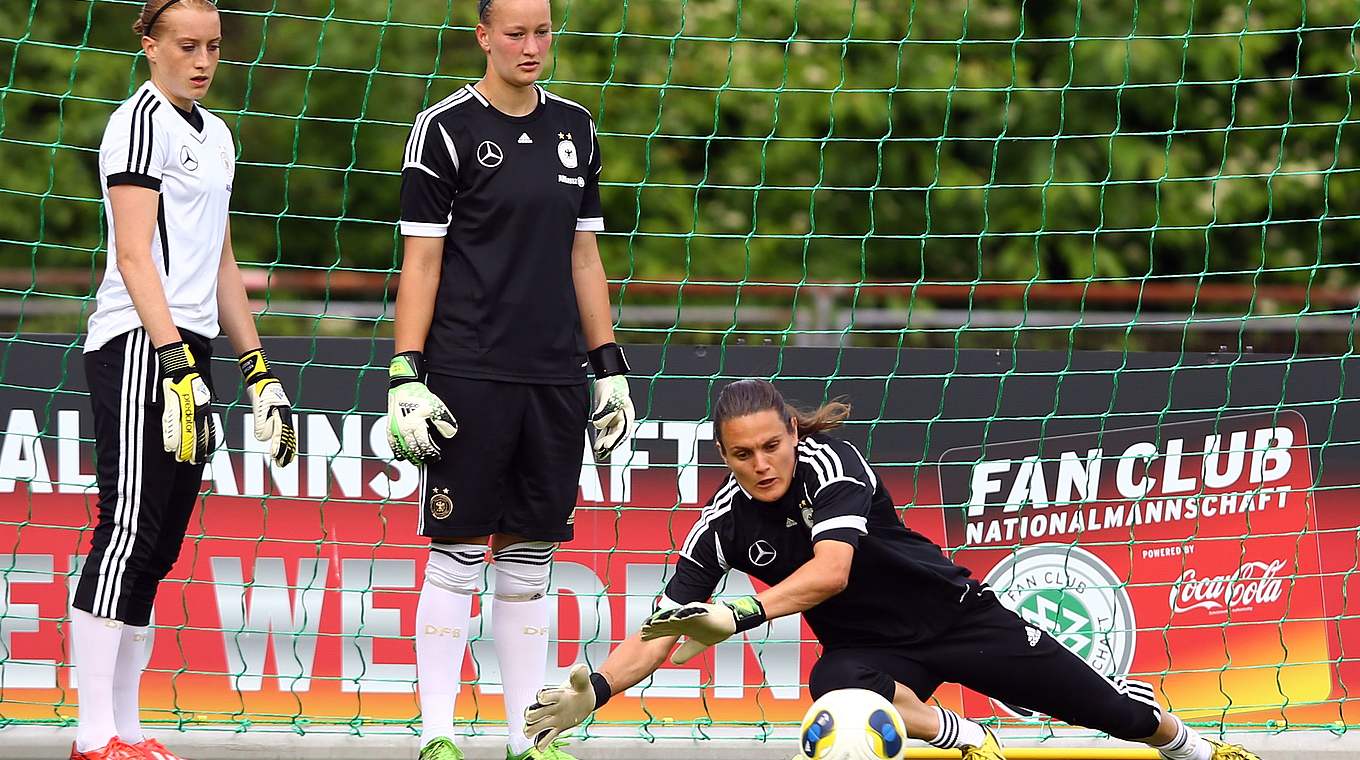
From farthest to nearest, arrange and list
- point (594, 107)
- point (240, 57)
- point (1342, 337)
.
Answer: point (240, 57), point (594, 107), point (1342, 337)

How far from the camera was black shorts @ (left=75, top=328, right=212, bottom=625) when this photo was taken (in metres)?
3.80

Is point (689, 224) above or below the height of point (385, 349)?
above

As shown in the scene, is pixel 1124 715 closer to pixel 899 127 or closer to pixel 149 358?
pixel 149 358

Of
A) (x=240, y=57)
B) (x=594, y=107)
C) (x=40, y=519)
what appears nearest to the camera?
(x=40, y=519)

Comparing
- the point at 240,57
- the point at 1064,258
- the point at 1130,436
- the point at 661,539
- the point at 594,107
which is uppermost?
the point at 240,57

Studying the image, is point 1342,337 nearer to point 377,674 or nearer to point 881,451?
point 881,451

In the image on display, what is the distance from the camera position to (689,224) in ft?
29.9

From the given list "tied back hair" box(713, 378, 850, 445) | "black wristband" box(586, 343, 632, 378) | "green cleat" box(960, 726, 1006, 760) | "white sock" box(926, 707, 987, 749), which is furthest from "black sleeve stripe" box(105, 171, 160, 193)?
"green cleat" box(960, 726, 1006, 760)

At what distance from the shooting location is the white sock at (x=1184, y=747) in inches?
170

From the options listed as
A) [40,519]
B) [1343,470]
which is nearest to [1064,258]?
[1343,470]

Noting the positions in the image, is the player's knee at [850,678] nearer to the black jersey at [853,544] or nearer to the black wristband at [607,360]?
the black jersey at [853,544]

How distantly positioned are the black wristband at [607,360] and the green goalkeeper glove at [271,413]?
769 millimetres

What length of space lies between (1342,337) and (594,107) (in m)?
4.08

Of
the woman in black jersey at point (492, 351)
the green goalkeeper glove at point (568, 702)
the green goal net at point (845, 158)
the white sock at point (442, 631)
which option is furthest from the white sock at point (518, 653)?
the green goal net at point (845, 158)
